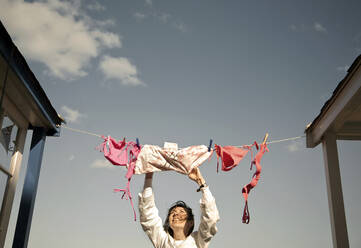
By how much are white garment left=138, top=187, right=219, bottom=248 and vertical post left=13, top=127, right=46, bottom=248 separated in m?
0.98

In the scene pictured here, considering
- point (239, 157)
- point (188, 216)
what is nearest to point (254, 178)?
point (239, 157)

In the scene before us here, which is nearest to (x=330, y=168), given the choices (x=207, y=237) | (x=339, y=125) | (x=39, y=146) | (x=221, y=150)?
(x=339, y=125)

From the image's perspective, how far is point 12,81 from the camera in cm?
273

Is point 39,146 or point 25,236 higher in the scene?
point 39,146

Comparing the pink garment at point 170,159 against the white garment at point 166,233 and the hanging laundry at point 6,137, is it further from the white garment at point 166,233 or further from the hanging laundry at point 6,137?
the hanging laundry at point 6,137

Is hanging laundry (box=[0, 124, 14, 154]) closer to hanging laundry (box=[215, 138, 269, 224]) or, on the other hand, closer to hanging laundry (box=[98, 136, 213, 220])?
hanging laundry (box=[98, 136, 213, 220])

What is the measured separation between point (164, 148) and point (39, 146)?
1139mm

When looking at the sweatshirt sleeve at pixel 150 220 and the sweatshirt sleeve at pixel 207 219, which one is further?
the sweatshirt sleeve at pixel 150 220

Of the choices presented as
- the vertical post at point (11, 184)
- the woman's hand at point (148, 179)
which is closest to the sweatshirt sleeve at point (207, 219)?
the woman's hand at point (148, 179)

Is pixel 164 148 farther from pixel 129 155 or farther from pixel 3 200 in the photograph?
pixel 3 200

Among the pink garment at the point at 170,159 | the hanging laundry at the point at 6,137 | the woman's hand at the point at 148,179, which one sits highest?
the hanging laundry at the point at 6,137

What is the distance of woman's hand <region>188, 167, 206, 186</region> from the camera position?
109 inches

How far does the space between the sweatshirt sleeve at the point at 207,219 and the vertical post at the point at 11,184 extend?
58.8 inches

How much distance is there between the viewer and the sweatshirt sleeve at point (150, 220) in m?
2.73
